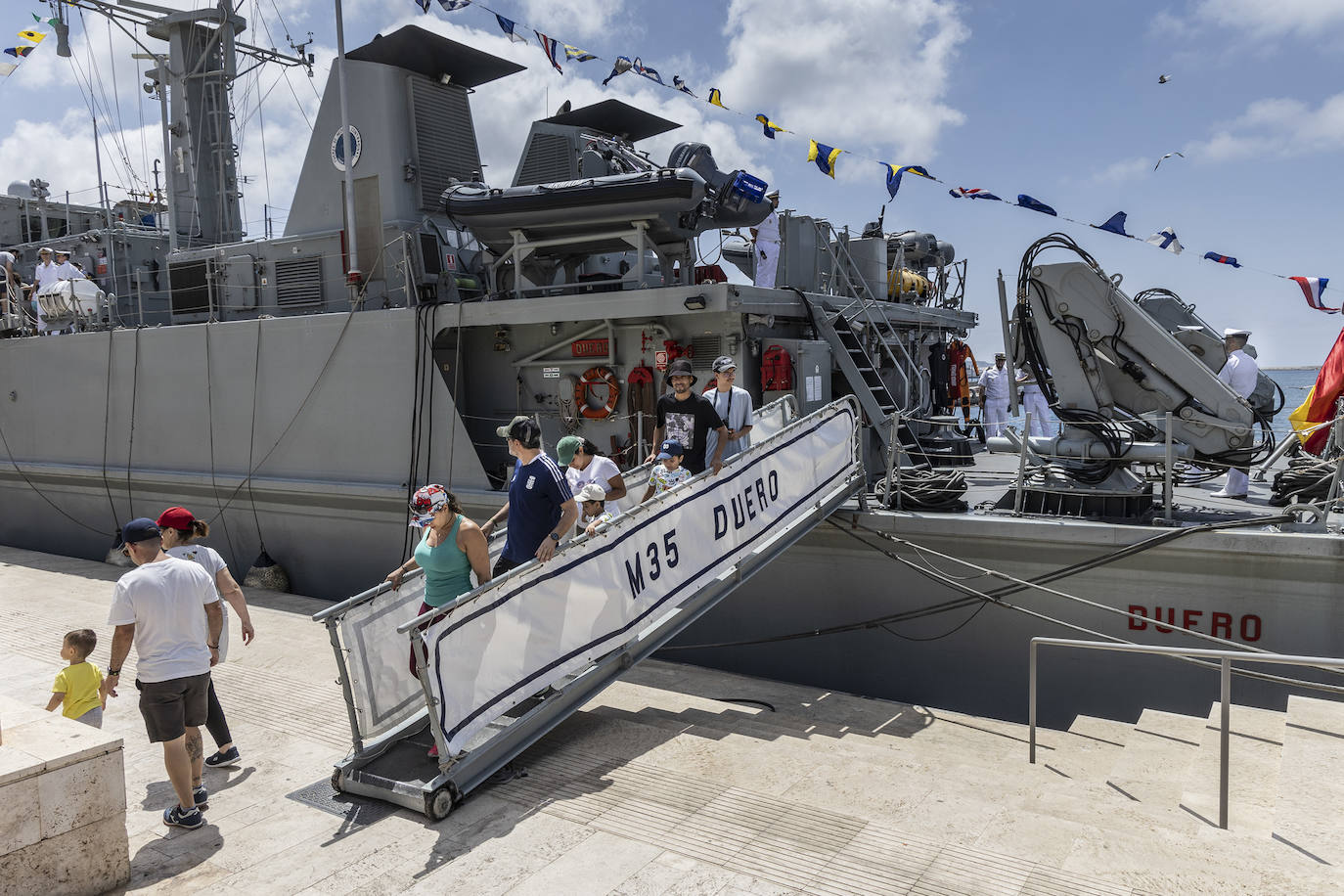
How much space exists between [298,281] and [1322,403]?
9732 mm

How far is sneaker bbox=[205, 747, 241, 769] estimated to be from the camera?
4980 millimetres

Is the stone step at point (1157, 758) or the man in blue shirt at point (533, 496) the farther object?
the man in blue shirt at point (533, 496)

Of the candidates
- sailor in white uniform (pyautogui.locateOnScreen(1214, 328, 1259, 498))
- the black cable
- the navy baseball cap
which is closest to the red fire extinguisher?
sailor in white uniform (pyautogui.locateOnScreen(1214, 328, 1259, 498))

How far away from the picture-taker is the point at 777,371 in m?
7.80

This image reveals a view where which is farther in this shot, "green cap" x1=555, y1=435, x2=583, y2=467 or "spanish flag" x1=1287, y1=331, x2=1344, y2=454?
"spanish flag" x1=1287, y1=331, x2=1344, y2=454

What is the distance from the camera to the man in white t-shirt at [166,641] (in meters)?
3.93

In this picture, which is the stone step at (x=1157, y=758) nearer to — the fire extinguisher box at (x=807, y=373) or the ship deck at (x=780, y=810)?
the ship deck at (x=780, y=810)

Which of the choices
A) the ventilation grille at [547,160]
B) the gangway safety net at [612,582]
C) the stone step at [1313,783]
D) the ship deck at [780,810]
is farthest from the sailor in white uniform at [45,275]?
the stone step at [1313,783]

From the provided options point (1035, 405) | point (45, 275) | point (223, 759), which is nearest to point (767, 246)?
point (1035, 405)

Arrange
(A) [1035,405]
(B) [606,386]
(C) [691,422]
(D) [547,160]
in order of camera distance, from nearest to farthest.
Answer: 1. (C) [691,422]
2. (B) [606,386]
3. (D) [547,160]
4. (A) [1035,405]

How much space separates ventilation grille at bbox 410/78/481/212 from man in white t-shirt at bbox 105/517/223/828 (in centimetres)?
709

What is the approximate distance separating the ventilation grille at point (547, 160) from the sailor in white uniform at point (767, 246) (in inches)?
88.1

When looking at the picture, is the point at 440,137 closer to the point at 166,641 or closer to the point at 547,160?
the point at 547,160

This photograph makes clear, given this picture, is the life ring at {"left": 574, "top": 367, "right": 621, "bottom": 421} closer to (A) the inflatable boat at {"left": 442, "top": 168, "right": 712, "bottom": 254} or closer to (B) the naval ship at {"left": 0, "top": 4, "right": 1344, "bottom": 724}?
(B) the naval ship at {"left": 0, "top": 4, "right": 1344, "bottom": 724}
